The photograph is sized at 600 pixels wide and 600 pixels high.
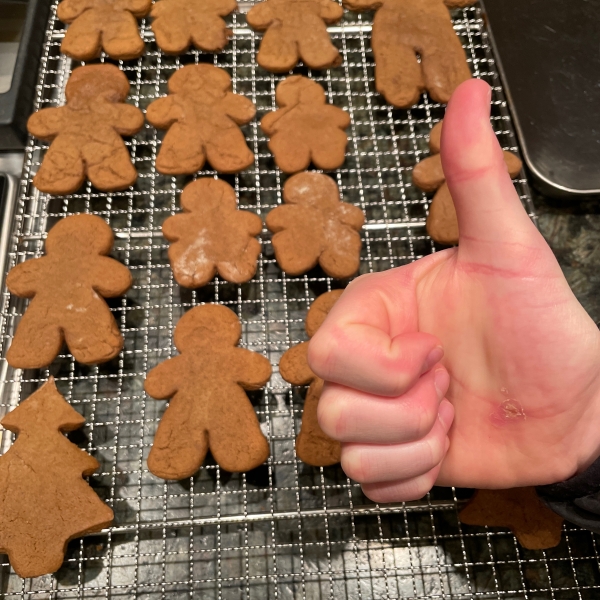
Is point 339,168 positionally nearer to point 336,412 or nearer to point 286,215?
point 286,215

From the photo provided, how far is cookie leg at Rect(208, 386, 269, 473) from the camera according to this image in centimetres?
105

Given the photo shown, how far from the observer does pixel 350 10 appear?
60.4 inches

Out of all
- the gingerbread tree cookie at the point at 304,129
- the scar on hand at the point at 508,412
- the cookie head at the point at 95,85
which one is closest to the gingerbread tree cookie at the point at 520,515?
the scar on hand at the point at 508,412

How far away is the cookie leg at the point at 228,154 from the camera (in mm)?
1306

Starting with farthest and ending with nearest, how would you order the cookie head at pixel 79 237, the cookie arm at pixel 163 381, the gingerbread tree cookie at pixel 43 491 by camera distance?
1. the cookie head at pixel 79 237
2. the cookie arm at pixel 163 381
3. the gingerbread tree cookie at pixel 43 491

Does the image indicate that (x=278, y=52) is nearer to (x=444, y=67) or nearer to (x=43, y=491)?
(x=444, y=67)

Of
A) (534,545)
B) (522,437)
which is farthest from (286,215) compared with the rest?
(534,545)

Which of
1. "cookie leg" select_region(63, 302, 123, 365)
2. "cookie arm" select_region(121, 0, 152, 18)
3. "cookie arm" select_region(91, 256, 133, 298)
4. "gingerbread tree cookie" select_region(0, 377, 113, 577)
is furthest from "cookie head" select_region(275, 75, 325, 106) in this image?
"gingerbread tree cookie" select_region(0, 377, 113, 577)

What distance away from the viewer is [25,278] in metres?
1.17

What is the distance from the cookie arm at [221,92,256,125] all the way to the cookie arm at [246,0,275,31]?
0.82 ft

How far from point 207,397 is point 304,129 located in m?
0.71

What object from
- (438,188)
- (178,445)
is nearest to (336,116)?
(438,188)

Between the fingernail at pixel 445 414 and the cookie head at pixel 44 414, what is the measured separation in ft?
2.36

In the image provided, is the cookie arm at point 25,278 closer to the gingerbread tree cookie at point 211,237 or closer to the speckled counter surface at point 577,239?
the gingerbread tree cookie at point 211,237
